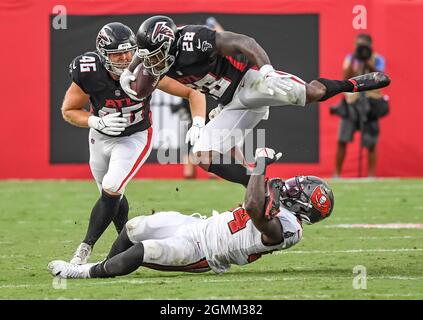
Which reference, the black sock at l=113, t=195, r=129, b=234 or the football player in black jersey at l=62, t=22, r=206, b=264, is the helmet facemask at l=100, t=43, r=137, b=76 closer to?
the football player in black jersey at l=62, t=22, r=206, b=264

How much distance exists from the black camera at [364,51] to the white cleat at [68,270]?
7583 mm

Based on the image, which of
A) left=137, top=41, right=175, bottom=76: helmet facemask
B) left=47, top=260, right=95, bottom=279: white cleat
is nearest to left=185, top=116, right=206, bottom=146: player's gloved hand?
left=137, top=41, right=175, bottom=76: helmet facemask

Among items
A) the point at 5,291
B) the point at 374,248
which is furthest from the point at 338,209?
the point at 5,291

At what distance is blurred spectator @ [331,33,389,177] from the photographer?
13562 millimetres

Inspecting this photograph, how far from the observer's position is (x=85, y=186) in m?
13.3

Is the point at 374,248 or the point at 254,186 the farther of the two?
the point at 374,248

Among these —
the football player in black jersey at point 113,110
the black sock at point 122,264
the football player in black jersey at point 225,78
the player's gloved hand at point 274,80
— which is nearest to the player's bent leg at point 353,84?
the football player in black jersey at point 225,78

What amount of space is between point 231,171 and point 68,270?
60.1 inches

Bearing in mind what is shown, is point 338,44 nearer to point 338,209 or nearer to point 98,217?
point 338,209

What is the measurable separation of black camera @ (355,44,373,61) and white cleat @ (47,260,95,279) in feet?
24.9

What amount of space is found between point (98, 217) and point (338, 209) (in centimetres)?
403

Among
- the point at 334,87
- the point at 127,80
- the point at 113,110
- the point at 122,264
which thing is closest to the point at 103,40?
the point at 127,80

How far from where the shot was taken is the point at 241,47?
6.87 meters
